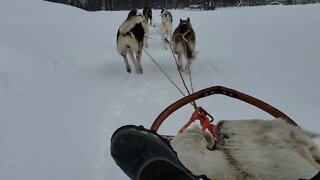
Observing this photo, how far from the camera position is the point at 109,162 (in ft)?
10.6

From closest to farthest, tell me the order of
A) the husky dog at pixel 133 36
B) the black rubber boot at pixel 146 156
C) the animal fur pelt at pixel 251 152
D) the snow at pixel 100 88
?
the black rubber boot at pixel 146 156, the animal fur pelt at pixel 251 152, the snow at pixel 100 88, the husky dog at pixel 133 36

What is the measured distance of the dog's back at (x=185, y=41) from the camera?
6.86 m

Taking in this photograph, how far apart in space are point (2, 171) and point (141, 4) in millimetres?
41737

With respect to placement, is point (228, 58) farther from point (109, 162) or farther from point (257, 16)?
point (257, 16)

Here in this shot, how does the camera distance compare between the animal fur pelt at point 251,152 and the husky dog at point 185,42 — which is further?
the husky dog at point 185,42

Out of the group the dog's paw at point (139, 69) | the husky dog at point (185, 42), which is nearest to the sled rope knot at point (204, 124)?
the husky dog at point (185, 42)

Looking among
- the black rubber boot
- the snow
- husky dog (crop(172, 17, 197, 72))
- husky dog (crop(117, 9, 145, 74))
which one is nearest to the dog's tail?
husky dog (crop(172, 17, 197, 72))

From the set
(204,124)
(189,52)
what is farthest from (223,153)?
(189,52)

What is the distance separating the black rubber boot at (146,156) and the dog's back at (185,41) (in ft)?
17.8

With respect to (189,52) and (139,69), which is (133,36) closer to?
(139,69)

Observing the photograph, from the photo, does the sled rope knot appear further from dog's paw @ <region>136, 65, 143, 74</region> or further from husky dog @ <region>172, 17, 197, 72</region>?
dog's paw @ <region>136, 65, 143, 74</region>

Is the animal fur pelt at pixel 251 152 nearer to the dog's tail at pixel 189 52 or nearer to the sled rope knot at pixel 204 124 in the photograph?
the sled rope knot at pixel 204 124

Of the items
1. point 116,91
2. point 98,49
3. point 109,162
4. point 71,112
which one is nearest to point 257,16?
point 98,49

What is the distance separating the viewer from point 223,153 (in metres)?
1.60
